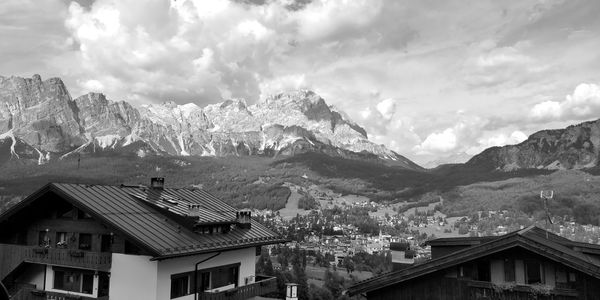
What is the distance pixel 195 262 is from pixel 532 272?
50.0 ft

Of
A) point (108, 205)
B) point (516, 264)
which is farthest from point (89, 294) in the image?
point (516, 264)

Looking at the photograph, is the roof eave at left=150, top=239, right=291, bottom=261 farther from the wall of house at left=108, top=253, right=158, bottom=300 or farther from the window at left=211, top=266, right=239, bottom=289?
the window at left=211, top=266, right=239, bottom=289

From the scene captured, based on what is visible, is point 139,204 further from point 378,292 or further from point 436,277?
point 436,277

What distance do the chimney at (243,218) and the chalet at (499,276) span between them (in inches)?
430

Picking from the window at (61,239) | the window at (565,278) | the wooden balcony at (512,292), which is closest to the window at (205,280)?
the window at (61,239)

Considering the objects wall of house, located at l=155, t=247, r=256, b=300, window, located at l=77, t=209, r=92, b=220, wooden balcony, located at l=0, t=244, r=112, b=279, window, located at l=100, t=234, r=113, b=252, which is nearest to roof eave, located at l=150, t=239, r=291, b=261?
wall of house, located at l=155, t=247, r=256, b=300

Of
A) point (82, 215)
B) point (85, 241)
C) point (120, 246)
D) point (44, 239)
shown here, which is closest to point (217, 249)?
point (120, 246)

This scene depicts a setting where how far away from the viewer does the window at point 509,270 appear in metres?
17.7

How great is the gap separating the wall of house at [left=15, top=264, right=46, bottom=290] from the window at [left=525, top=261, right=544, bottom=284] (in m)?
22.8

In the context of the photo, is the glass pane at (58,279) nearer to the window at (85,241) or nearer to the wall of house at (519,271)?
the window at (85,241)

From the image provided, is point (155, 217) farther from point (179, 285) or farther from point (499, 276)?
point (499, 276)

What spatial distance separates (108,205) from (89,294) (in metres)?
4.43

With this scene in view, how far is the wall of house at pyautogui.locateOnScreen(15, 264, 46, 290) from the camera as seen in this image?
2723cm

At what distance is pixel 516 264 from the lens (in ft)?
58.1
